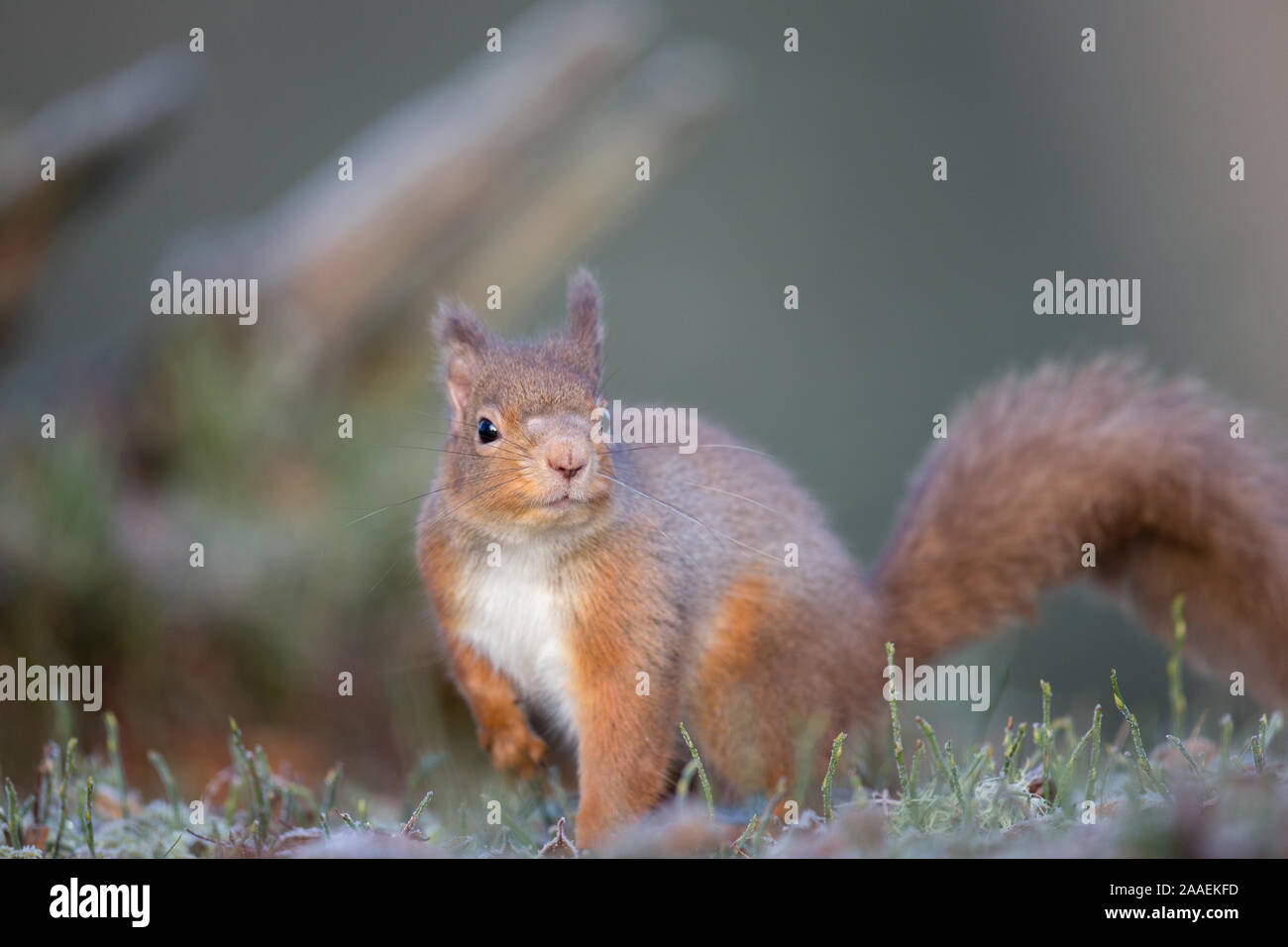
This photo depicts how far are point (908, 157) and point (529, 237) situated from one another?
572cm

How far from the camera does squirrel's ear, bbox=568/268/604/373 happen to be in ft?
8.36

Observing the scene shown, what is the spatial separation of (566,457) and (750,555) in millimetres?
627

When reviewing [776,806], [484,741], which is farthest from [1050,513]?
[484,741]

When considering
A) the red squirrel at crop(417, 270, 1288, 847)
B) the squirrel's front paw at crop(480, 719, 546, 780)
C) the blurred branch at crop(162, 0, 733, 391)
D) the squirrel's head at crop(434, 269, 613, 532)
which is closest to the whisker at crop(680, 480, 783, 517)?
the red squirrel at crop(417, 270, 1288, 847)

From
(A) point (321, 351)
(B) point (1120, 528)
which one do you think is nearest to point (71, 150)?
(A) point (321, 351)

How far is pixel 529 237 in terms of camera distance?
6270 mm

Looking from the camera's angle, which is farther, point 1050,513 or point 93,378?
point 93,378

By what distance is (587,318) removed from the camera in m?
2.55

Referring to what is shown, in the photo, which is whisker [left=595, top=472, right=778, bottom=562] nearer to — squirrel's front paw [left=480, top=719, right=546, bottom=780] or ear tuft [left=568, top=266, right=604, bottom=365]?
ear tuft [left=568, top=266, right=604, bottom=365]

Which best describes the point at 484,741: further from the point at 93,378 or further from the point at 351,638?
the point at 93,378

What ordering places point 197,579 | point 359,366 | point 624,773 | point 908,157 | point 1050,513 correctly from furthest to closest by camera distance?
point 908,157 < point 359,366 < point 197,579 < point 1050,513 < point 624,773

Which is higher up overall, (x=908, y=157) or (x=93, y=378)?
A: (x=908, y=157)

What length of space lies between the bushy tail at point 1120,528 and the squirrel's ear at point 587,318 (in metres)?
0.98

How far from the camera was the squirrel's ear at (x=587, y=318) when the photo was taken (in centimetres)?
255
